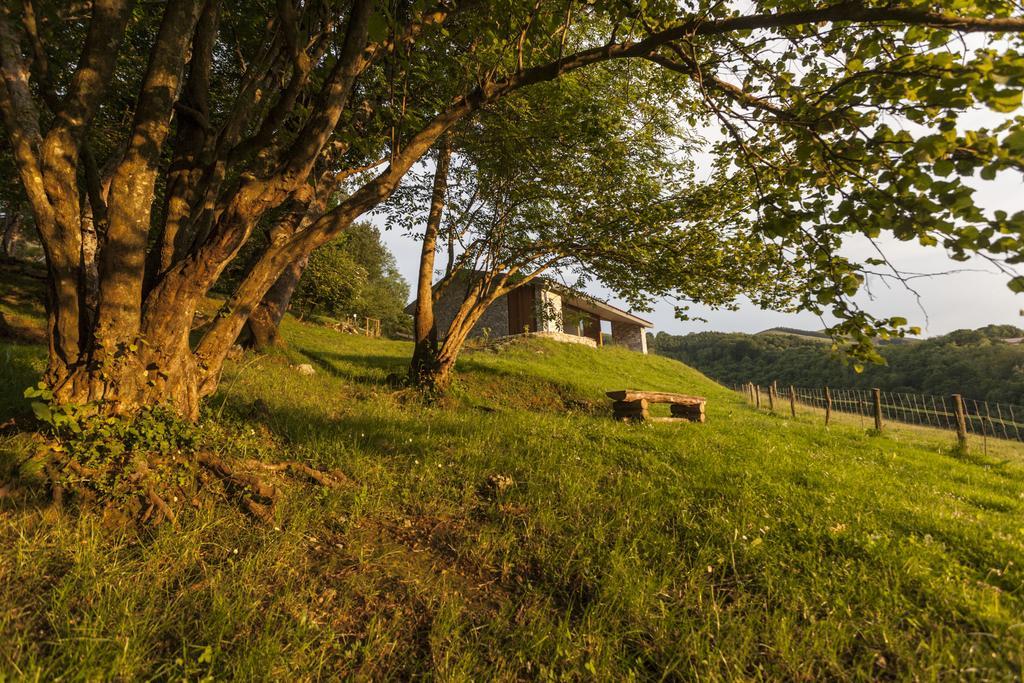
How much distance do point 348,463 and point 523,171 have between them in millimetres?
8279

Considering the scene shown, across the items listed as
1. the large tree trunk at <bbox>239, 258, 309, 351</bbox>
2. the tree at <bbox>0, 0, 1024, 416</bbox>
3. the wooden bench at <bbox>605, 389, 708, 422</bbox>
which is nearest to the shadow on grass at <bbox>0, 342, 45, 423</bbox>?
the tree at <bbox>0, 0, 1024, 416</bbox>

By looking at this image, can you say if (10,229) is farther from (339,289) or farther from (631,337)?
(631,337)

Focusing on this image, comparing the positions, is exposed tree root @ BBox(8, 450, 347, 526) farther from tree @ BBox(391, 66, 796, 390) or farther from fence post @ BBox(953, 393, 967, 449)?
fence post @ BBox(953, 393, 967, 449)

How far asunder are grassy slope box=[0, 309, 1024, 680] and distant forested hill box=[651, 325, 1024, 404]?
126ft

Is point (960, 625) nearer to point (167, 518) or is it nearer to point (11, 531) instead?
point (167, 518)

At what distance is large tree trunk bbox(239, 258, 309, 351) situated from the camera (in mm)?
12078

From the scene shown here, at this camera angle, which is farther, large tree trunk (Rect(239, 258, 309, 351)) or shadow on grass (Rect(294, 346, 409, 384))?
large tree trunk (Rect(239, 258, 309, 351))

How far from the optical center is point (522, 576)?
3.64 m

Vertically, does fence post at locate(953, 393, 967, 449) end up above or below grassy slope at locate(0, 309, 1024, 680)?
below

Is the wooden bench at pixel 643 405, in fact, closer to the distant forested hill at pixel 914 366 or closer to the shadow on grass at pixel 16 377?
the shadow on grass at pixel 16 377

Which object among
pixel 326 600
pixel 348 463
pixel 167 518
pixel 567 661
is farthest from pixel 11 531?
pixel 567 661

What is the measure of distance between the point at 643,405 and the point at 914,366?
6859 centimetres

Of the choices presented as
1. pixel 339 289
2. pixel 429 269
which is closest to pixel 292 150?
pixel 429 269

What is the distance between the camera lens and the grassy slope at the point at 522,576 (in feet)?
8.36
